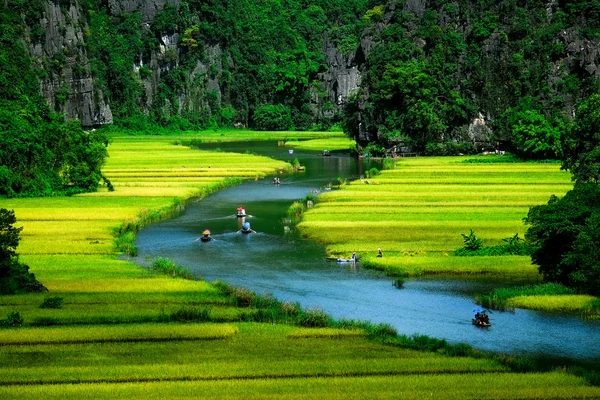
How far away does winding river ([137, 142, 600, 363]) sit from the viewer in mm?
29719

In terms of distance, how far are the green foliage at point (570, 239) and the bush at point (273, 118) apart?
12229 cm

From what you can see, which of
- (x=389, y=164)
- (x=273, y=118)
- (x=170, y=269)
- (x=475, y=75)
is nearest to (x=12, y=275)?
(x=170, y=269)

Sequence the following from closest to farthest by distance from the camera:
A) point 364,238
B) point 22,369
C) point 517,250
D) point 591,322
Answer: point 22,369
point 591,322
point 517,250
point 364,238

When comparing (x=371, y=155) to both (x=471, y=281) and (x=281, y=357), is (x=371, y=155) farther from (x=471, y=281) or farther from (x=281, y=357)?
(x=281, y=357)

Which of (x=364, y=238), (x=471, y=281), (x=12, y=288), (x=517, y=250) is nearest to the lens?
(x=12, y=288)

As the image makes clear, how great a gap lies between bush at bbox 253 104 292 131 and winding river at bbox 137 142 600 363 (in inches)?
4023

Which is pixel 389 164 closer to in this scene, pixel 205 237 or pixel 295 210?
pixel 295 210

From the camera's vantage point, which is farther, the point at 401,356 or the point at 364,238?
the point at 364,238

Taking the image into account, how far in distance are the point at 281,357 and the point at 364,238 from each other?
19.6 metres

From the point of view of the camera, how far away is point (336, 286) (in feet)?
120

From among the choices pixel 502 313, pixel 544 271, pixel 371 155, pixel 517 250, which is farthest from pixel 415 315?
pixel 371 155

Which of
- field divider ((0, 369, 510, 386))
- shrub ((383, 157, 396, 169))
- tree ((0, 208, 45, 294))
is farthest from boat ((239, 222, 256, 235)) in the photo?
shrub ((383, 157, 396, 169))

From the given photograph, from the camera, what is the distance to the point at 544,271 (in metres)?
37.4

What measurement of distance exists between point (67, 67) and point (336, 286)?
352 ft
